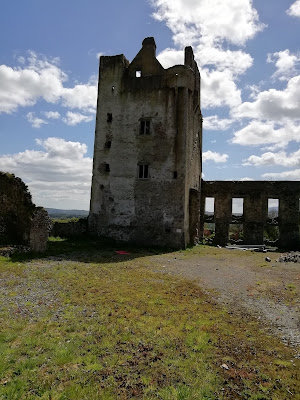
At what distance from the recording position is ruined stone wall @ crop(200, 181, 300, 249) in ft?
101

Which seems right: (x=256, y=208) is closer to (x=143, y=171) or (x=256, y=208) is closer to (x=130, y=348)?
(x=143, y=171)

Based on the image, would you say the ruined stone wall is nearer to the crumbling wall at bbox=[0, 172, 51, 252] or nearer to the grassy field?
the crumbling wall at bbox=[0, 172, 51, 252]

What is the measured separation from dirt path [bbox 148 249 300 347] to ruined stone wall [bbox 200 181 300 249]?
45.4 feet

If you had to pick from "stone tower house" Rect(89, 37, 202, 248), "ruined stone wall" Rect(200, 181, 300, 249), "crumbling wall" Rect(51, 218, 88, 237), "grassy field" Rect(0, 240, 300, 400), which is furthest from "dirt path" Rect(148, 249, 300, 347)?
"ruined stone wall" Rect(200, 181, 300, 249)

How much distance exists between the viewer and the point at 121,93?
77.7 ft

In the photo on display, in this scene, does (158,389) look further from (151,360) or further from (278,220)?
(278,220)

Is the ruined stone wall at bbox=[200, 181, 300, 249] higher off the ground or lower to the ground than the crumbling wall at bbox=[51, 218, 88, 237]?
higher

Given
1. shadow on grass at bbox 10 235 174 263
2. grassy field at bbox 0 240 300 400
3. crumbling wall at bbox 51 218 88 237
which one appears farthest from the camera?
crumbling wall at bbox 51 218 88 237

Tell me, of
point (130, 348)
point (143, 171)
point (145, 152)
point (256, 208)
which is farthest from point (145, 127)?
point (130, 348)

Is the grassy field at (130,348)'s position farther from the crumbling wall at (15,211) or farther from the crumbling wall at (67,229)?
the crumbling wall at (67,229)

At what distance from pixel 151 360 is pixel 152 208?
55.4 ft

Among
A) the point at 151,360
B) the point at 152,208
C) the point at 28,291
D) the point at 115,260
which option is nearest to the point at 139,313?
the point at 151,360

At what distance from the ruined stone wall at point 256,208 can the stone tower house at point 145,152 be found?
355 inches

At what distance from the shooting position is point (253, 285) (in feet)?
37.7
